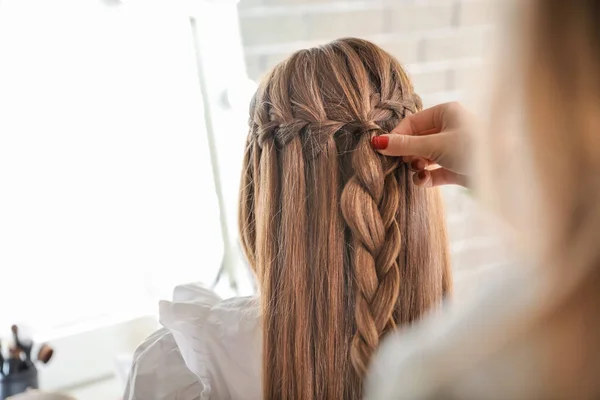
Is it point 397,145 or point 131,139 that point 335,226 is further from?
point 131,139

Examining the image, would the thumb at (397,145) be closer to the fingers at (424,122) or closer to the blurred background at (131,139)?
the fingers at (424,122)

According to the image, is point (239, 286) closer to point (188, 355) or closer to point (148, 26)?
point (188, 355)

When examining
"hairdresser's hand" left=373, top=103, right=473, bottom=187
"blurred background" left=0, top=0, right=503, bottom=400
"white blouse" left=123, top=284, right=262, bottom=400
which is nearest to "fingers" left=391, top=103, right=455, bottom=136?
"hairdresser's hand" left=373, top=103, right=473, bottom=187

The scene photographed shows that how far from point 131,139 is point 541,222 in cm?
84

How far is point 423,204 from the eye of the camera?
0.70 meters

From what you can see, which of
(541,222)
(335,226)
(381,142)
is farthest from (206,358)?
(541,222)

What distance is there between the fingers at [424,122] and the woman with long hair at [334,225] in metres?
0.01

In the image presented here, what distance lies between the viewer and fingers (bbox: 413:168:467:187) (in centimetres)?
70

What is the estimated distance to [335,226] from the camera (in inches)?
25.7

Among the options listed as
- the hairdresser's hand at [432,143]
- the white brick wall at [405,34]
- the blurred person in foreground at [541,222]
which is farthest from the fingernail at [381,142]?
the white brick wall at [405,34]

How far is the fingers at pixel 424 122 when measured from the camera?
683 mm

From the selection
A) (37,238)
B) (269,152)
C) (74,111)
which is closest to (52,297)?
(37,238)

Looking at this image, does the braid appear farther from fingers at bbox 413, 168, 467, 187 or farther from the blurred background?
the blurred background

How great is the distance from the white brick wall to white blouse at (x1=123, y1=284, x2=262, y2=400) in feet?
1.53
